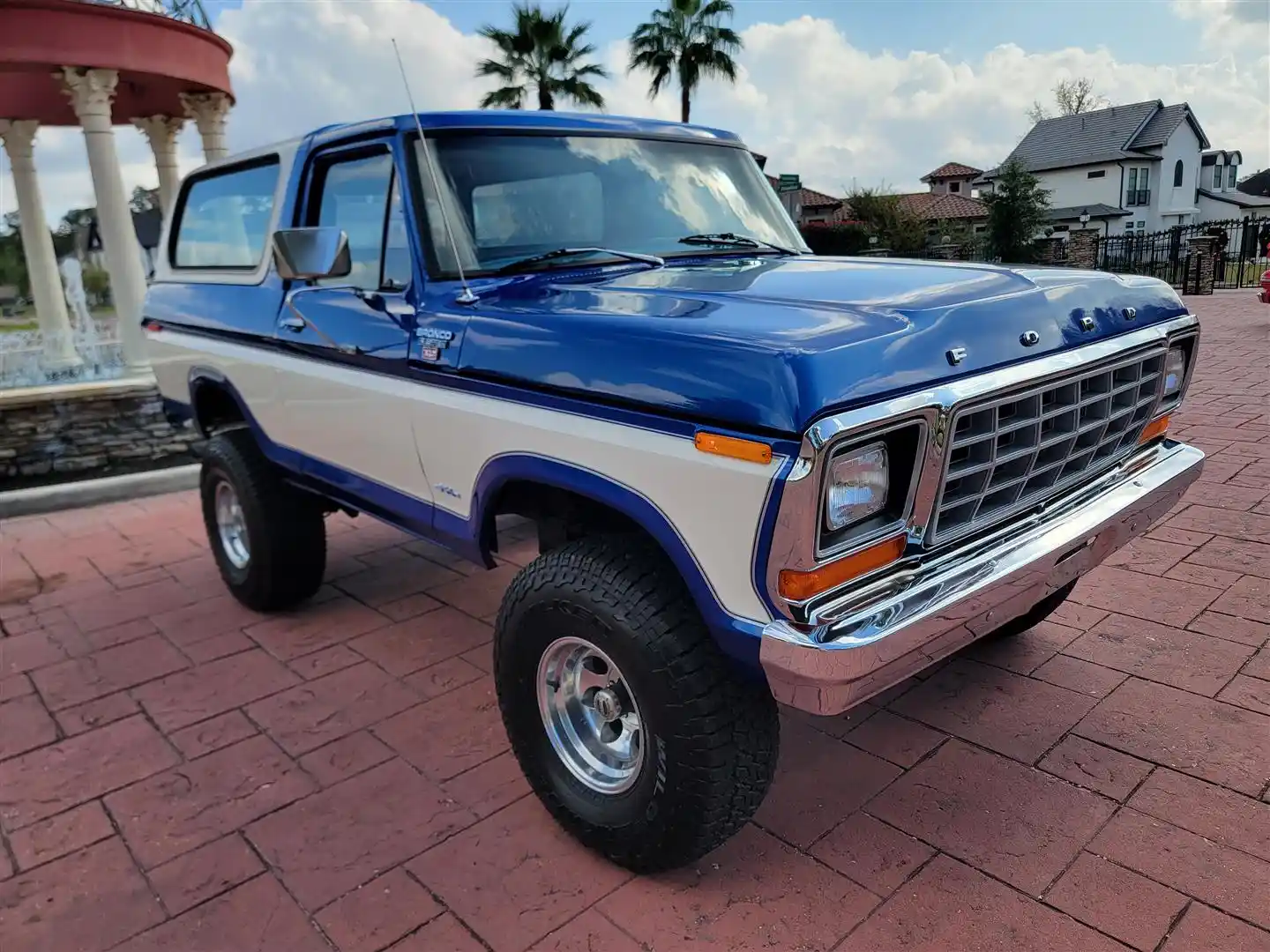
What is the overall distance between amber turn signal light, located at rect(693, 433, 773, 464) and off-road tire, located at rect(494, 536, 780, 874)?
1.43 feet

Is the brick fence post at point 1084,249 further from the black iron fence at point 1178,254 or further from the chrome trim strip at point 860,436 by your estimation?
the chrome trim strip at point 860,436

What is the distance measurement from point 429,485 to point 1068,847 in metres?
2.23

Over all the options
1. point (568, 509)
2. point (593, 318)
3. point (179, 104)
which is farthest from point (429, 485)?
point (179, 104)

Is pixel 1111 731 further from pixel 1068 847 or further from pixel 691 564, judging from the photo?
pixel 691 564

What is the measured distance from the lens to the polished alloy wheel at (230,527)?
14.9ft

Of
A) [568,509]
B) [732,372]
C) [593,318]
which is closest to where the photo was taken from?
[732,372]

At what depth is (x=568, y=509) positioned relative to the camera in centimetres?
270

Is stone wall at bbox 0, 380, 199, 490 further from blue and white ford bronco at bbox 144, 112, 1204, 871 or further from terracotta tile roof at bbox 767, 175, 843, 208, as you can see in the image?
terracotta tile roof at bbox 767, 175, 843, 208

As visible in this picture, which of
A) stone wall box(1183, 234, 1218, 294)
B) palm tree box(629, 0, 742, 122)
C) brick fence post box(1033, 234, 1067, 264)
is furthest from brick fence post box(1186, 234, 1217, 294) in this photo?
palm tree box(629, 0, 742, 122)

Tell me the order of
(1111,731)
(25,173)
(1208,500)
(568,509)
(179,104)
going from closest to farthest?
(568,509) < (1111,731) < (1208,500) < (179,104) < (25,173)

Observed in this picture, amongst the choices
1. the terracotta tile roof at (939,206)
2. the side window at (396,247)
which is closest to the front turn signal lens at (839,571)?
the side window at (396,247)

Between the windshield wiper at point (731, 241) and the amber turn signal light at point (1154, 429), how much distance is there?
1422 millimetres

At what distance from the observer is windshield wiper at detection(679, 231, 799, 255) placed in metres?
3.34

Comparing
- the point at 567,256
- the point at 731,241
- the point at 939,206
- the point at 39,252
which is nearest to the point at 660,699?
the point at 567,256
